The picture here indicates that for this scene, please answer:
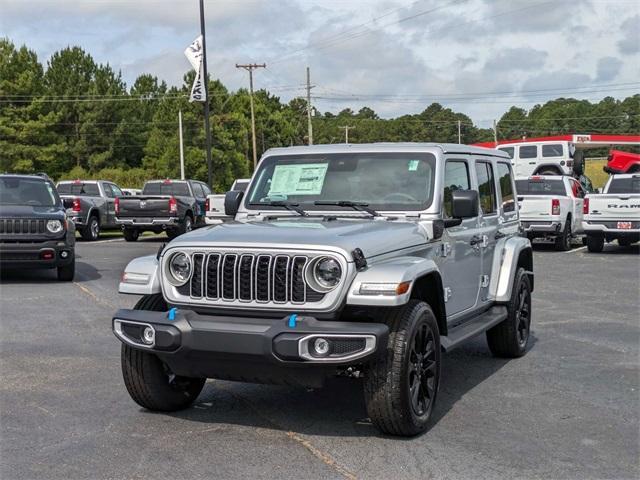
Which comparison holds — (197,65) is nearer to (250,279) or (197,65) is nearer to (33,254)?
(33,254)

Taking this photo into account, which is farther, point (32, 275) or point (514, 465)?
point (32, 275)

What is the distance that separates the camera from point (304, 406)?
6.16 metres

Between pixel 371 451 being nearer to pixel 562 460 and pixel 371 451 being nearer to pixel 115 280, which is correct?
pixel 562 460

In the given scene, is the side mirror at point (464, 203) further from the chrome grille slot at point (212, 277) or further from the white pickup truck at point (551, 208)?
the white pickup truck at point (551, 208)

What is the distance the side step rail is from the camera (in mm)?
6094

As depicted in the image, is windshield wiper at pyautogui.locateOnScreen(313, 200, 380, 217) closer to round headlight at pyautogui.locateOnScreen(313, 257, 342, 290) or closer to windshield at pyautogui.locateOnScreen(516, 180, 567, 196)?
round headlight at pyautogui.locateOnScreen(313, 257, 342, 290)

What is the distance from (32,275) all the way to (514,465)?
1189 centimetres

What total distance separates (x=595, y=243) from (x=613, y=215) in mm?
926

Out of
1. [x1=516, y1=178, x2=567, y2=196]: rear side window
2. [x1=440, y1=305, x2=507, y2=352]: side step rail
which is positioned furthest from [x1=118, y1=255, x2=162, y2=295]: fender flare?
[x1=516, y1=178, x2=567, y2=196]: rear side window

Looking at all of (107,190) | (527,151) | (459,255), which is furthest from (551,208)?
(459,255)

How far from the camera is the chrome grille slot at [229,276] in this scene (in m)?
5.25

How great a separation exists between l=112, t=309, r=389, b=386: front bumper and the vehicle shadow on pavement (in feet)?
2.01

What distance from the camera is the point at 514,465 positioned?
4.87 metres

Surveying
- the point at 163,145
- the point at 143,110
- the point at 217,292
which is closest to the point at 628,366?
the point at 217,292
